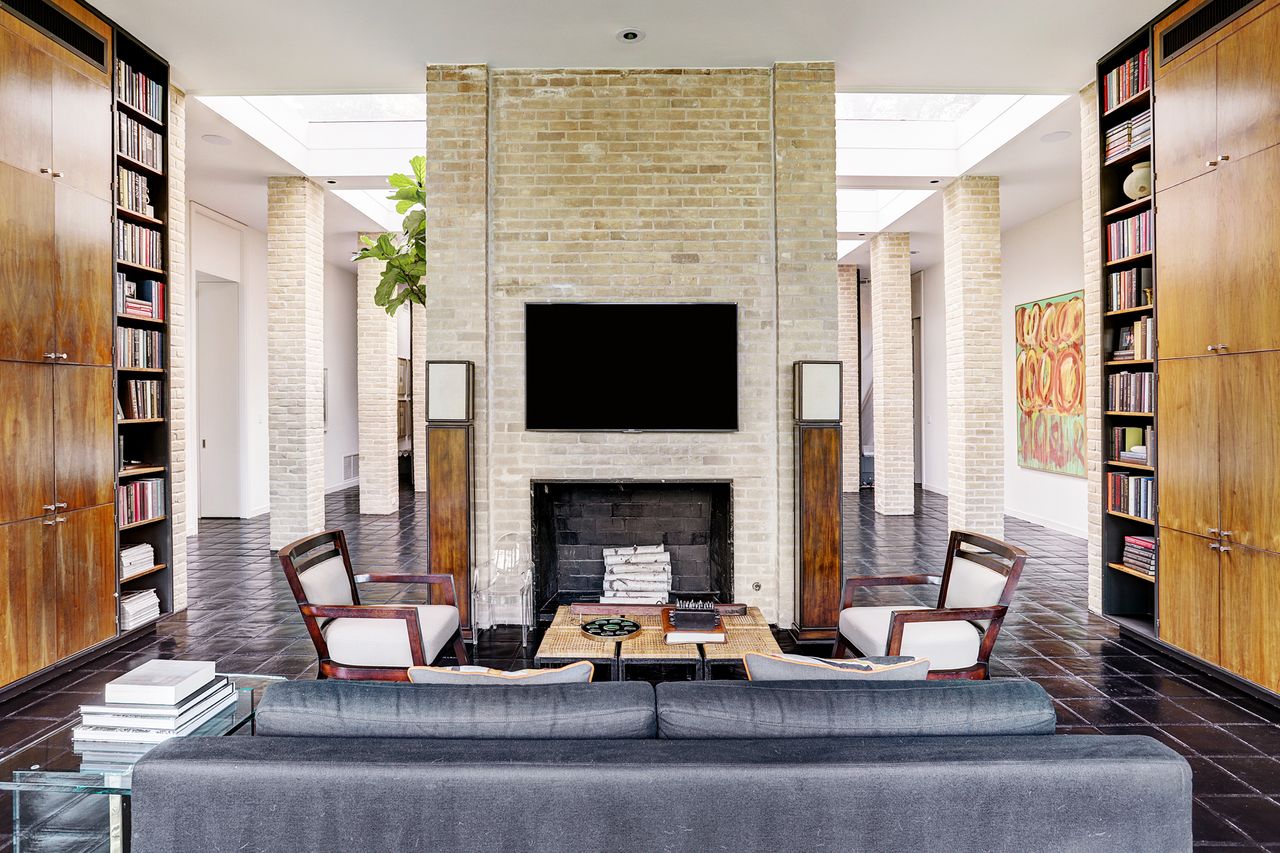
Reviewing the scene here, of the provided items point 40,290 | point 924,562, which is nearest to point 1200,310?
point 924,562

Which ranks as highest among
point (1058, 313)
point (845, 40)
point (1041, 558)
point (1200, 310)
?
point (845, 40)

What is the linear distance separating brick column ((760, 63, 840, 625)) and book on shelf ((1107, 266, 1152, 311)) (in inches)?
74.5

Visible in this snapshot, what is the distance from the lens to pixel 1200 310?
3953 mm

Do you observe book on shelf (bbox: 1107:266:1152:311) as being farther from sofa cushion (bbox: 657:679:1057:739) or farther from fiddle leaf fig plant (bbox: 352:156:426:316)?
fiddle leaf fig plant (bbox: 352:156:426:316)

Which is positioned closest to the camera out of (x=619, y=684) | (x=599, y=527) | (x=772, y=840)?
(x=772, y=840)

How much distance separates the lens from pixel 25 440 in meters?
3.71

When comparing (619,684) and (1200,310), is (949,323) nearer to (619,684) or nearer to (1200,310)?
(1200,310)

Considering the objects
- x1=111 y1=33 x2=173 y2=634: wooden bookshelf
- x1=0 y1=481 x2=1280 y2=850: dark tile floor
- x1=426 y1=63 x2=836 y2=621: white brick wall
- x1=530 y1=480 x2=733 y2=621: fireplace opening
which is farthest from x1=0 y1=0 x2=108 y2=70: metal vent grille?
x1=530 y1=480 x2=733 y2=621: fireplace opening

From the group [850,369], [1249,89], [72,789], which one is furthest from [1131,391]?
[850,369]

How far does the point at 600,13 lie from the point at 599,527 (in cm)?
335

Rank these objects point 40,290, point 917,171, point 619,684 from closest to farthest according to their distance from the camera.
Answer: point 619,684 → point 40,290 → point 917,171

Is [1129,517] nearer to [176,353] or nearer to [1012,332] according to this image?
[1012,332]

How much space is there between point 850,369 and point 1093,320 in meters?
6.79

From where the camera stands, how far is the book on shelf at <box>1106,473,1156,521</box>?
455 cm
